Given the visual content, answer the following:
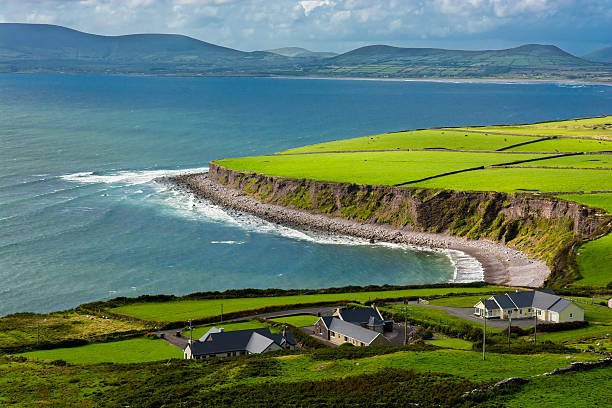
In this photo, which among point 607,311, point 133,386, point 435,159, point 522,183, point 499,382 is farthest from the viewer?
point 435,159

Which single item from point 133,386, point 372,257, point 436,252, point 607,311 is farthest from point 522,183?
point 133,386

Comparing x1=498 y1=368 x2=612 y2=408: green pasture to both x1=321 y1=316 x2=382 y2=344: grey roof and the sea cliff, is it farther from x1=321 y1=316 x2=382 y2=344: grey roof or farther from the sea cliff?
the sea cliff

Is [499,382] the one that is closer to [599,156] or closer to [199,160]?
[599,156]

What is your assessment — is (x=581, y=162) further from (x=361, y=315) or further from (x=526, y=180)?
(x=361, y=315)

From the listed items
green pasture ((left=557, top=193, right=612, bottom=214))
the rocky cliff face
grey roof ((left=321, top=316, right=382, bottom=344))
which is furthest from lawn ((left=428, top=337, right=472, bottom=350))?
green pasture ((left=557, top=193, right=612, bottom=214))

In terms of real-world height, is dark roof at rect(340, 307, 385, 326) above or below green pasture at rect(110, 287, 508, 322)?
above

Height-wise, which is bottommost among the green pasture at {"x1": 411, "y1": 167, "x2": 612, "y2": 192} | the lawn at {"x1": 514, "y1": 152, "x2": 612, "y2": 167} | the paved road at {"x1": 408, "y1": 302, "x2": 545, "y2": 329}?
the paved road at {"x1": 408, "y1": 302, "x2": 545, "y2": 329}
